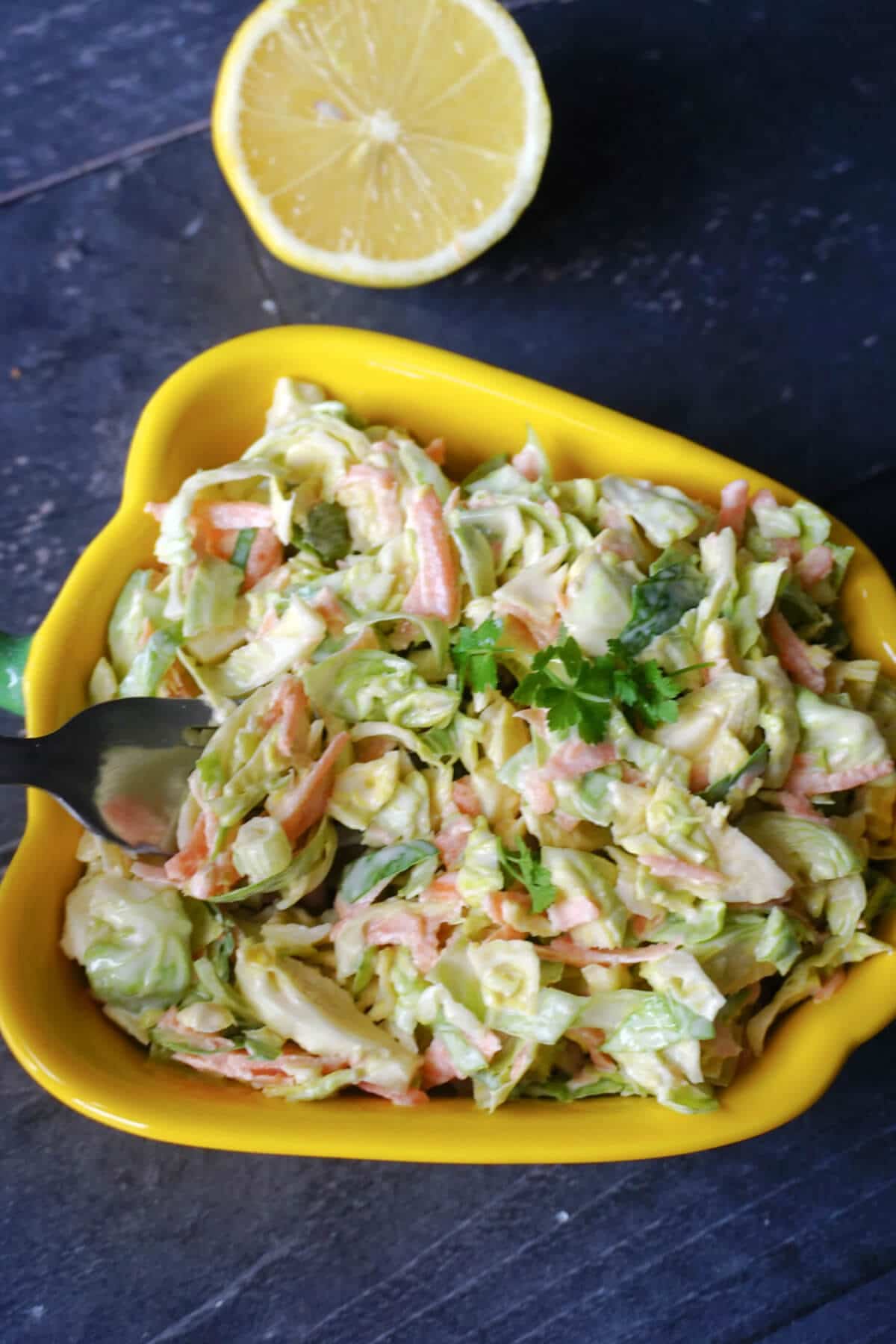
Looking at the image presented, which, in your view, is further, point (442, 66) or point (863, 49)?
point (863, 49)

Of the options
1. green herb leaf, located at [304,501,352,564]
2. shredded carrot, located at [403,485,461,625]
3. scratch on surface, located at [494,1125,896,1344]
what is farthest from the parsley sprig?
scratch on surface, located at [494,1125,896,1344]

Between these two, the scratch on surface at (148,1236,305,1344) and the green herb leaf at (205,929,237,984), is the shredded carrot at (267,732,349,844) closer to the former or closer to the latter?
the green herb leaf at (205,929,237,984)

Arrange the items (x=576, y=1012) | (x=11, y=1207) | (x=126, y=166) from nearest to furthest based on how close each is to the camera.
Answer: (x=576, y=1012) → (x=11, y=1207) → (x=126, y=166)

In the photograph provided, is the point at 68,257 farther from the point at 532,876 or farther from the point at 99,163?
the point at 532,876

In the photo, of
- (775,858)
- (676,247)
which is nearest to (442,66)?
(676,247)

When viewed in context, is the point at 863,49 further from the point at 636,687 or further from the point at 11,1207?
the point at 11,1207

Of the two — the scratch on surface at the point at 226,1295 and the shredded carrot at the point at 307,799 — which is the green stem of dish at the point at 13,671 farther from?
the scratch on surface at the point at 226,1295

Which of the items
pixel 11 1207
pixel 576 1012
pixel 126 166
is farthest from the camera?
pixel 126 166
